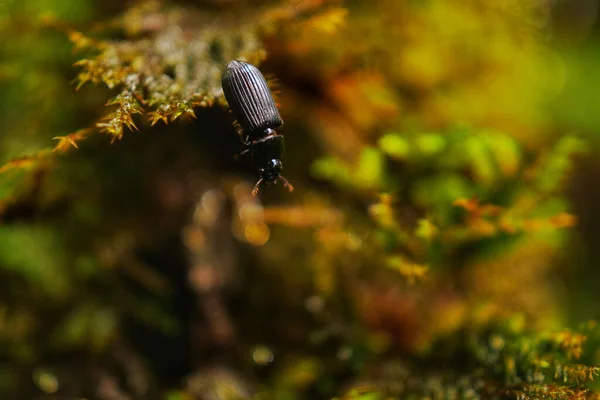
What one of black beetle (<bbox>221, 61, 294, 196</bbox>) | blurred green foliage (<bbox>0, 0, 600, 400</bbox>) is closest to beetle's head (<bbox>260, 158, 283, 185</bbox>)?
black beetle (<bbox>221, 61, 294, 196</bbox>)

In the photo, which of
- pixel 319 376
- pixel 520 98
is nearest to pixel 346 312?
pixel 319 376

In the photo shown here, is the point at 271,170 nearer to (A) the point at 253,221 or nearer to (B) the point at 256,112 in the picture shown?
(B) the point at 256,112

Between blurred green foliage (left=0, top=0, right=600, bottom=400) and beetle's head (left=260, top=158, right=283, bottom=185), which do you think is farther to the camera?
blurred green foliage (left=0, top=0, right=600, bottom=400)

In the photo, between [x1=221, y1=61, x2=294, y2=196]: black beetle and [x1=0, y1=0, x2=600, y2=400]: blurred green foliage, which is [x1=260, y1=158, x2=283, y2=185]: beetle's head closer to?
[x1=221, y1=61, x2=294, y2=196]: black beetle

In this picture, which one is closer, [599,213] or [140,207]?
[140,207]

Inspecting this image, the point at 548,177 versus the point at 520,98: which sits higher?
the point at 520,98

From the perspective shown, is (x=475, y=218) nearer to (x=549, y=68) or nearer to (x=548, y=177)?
(x=548, y=177)
